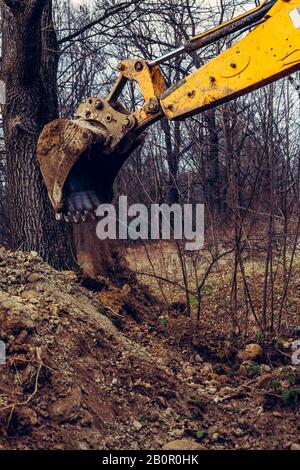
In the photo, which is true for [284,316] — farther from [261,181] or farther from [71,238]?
[71,238]

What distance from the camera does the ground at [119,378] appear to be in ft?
14.4

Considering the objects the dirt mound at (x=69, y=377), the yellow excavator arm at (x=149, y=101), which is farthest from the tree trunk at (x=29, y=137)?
the yellow excavator arm at (x=149, y=101)

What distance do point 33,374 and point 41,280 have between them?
1.59m

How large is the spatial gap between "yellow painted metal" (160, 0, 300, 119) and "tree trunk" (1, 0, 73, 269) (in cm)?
236

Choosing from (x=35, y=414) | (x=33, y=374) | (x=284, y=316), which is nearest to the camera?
(x=35, y=414)

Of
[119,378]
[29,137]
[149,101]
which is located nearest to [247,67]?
[149,101]

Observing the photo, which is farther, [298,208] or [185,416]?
[298,208]

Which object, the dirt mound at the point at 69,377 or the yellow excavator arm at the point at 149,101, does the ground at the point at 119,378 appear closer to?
the dirt mound at the point at 69,377

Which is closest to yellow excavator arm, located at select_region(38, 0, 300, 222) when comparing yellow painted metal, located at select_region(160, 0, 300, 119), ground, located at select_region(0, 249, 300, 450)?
yellow painted metal, located at select_region(160, 0, 300, 119)

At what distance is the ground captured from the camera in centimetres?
439

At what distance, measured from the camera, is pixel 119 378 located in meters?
5.14

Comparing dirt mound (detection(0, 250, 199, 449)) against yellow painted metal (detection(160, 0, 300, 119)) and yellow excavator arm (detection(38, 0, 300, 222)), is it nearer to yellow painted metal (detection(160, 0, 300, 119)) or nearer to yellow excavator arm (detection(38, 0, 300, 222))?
yellow excavator arm (detection(38, 0, 300, 222))
